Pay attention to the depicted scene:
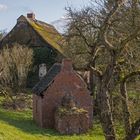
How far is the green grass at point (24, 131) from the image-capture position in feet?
88.6

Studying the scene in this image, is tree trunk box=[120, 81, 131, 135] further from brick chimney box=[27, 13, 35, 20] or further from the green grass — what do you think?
brick chimney box=[27, 13, 35, 20]

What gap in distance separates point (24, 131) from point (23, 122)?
3607 mm

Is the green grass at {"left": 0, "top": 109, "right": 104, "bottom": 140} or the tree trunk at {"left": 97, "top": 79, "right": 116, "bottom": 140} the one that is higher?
the tree trunk at {"left": 97, "top": 79, "right": 116, "bottom": 140}

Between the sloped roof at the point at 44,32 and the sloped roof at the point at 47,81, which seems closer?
the sloped roof at the point at 47,81

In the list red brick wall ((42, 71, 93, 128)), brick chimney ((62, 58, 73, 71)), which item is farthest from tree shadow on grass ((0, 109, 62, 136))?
brick chimney ((62, 58, 73, 71))

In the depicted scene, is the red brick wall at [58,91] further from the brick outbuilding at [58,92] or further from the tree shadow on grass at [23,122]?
the tree shadow on grass at [23,122]

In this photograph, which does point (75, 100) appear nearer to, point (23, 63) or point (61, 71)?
point (61, 71)

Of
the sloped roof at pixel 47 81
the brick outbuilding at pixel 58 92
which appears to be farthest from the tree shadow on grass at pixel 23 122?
the sloped roof at pixel 47 81

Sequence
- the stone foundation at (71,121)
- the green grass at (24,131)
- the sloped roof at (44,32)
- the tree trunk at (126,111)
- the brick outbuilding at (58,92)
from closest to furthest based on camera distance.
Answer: the tree trunk at (126,111) → the green grass at (24,131) → the stone foundation at (71,121) → the brick outbuilding at (58,92) → the sloped roof at (44,32)

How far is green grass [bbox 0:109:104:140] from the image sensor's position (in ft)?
88.6

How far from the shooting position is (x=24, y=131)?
2961 centimetres

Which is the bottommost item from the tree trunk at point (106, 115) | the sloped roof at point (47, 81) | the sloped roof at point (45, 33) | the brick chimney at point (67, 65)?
the tree trunk at point (106, 115)

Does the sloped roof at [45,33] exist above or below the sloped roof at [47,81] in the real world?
above

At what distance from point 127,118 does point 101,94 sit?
1.86m
